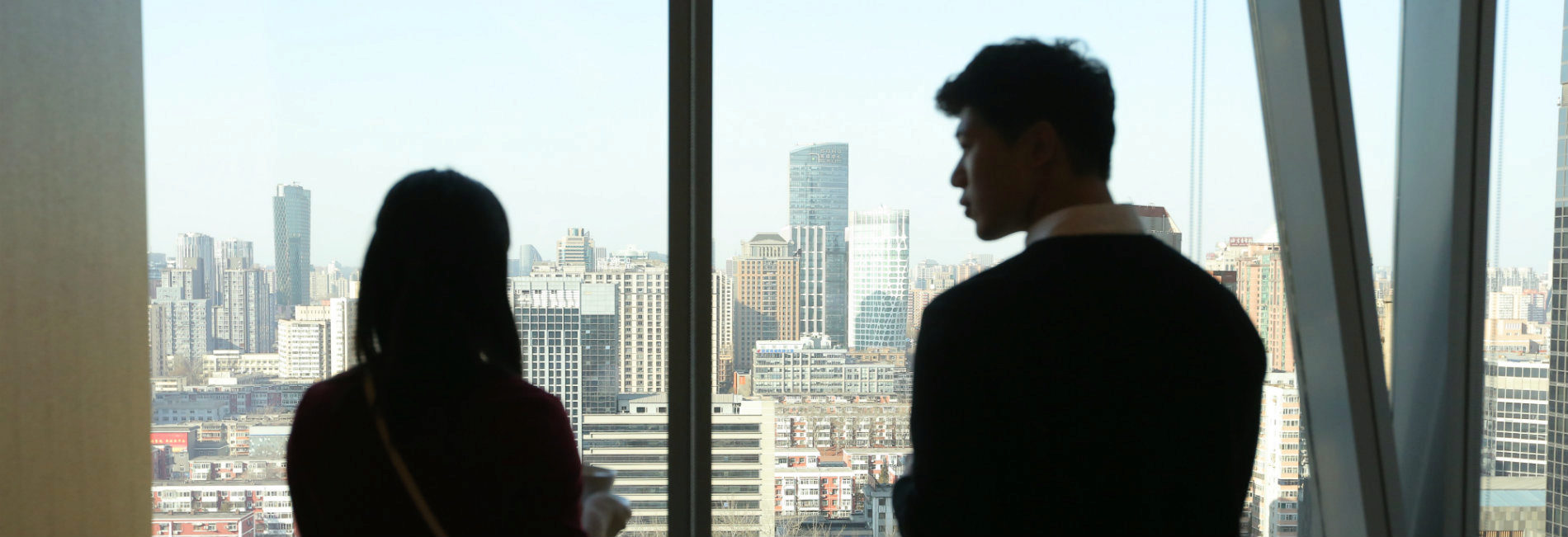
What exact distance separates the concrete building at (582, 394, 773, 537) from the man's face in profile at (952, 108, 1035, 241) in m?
0.76

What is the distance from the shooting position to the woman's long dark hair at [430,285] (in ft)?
3.13

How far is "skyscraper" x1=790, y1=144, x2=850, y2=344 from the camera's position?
5.64ft

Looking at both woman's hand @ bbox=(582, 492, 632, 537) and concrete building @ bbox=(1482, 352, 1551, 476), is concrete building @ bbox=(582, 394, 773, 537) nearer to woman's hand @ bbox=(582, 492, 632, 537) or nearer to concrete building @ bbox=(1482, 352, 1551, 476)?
woman's hand @ bbox=(582, 492, 632, 537)

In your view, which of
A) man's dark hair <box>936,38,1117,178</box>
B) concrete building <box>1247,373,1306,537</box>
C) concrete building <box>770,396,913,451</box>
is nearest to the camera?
man's dark hair <box>936,38,1117,178</box>

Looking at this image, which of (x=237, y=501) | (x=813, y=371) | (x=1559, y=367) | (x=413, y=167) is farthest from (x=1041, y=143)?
(x=1559, y=367)

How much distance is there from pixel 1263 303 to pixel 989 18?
35.3 inches

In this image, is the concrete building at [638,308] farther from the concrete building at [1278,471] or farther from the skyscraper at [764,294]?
the concrete building at [1278,471]

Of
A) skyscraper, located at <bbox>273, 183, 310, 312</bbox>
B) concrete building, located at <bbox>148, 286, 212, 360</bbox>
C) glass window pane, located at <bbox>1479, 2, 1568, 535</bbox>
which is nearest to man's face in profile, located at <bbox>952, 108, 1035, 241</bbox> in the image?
skyscraper, located at <bbox>273, 183, 310, 312</bbox>

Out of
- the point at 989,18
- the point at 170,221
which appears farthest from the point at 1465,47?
the point at 170,221

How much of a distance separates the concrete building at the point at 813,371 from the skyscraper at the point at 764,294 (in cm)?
2

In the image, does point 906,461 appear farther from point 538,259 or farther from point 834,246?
point 538,259

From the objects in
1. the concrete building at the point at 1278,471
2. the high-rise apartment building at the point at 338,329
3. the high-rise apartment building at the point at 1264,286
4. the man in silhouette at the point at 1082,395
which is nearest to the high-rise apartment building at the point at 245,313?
the high-rise apartment building at the point at 338,329

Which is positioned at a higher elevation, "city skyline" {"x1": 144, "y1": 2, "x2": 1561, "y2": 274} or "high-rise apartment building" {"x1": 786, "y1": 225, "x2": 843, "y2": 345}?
"city skyline" {"x1": 144, "y1": 2, "x2": 1561, "y2": 274}

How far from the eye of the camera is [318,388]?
38.2 inches
